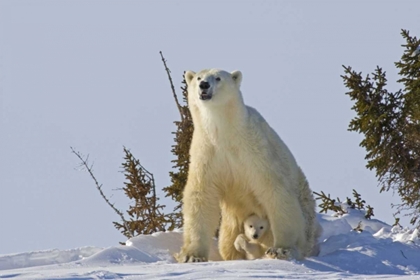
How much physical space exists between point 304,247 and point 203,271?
2787mm

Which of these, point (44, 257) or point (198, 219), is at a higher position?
point (198, 219)

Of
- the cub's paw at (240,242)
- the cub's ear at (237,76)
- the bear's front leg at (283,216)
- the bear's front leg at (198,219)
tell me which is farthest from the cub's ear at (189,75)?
the cub's paw at (240,242)

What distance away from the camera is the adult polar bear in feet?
37.8

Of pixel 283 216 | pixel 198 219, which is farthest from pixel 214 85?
pixel 283 216

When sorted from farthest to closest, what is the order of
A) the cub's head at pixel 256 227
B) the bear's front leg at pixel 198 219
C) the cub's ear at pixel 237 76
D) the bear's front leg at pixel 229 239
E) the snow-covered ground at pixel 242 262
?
the bear's front leg at pixel 229 239, the cub's head at pixel 256 227, the cub's ear at pixel 237 76, the bear's front leg at pixel 198 219, the snow-covered ground at pixel 242 262

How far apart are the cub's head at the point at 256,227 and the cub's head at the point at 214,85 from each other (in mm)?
1490

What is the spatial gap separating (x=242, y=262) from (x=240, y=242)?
2047mm

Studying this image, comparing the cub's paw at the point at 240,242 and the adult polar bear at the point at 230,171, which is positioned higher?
the adult polar bear at the point at 230,171

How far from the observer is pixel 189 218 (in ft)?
38.5

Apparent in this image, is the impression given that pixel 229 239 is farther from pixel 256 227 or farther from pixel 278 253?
pixel 278 253

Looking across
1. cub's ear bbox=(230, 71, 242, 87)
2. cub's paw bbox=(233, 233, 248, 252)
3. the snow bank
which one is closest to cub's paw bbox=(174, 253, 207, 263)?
cub's paw bbox=(233, 233, 248, 252)

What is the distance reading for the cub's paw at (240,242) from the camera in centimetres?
1209

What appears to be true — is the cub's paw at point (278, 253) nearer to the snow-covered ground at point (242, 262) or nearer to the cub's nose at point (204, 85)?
the snow-covered ground at point (242, 262)

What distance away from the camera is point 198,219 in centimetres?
1171
